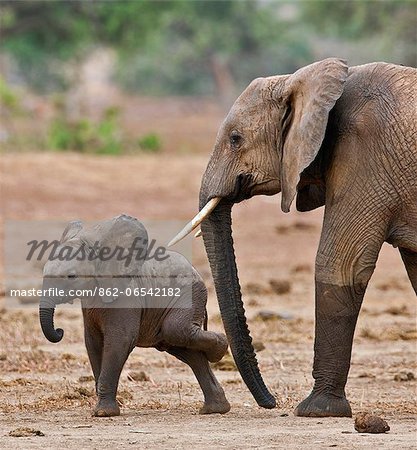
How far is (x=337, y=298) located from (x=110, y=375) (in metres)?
1.10

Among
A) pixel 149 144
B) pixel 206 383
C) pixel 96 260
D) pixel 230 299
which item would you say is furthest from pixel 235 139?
pixel 149 144

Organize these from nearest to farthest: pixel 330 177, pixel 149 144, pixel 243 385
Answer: pixel 330 177
pixel 243 385
pixel 149 144

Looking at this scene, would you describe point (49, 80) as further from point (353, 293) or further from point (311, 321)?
point (353, 293)

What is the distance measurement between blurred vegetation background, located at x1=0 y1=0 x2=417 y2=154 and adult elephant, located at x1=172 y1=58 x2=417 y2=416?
1791cm

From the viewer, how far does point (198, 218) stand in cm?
680

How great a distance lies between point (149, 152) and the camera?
26969 millimetres

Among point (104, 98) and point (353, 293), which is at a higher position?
point (104, 98)

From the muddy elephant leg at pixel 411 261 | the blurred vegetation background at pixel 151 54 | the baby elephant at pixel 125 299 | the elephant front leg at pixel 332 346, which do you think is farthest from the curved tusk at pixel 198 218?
the blurred vegetation background at pixel 151 54

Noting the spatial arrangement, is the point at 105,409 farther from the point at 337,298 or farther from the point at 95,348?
the point at 337,298

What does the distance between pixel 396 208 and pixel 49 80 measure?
135 feet

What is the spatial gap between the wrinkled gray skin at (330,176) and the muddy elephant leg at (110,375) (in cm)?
61

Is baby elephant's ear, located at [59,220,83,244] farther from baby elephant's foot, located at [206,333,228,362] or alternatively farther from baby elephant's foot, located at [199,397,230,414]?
baby elephant's foot, located at [199,397,230,414]

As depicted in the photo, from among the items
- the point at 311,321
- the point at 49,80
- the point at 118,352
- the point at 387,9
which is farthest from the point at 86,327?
the point at 49,80

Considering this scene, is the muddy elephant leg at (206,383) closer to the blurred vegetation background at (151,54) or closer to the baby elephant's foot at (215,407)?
the baby elephant's foot at (215,407)
